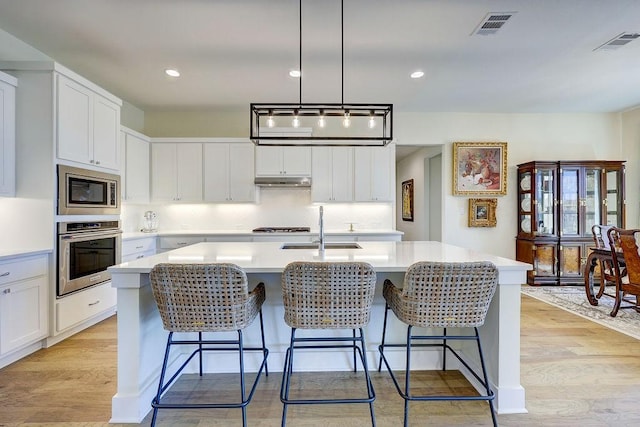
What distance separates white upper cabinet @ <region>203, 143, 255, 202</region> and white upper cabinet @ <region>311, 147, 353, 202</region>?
97 centimetres

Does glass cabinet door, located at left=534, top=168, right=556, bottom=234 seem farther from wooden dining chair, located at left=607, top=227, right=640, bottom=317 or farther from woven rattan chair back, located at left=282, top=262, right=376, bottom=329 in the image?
woven rattan chair back, located at left=282, top=262, right=376, bottom=329

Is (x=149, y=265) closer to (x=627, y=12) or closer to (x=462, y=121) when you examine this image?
(x=627, y=12)

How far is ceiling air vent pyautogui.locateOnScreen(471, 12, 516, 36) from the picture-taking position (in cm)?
248

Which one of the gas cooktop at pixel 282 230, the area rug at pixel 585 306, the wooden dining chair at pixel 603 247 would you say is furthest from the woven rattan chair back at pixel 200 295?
the wooden dining chair at pixel 603 247

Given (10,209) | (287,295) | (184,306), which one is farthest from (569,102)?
(10,209)

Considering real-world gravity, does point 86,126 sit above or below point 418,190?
above

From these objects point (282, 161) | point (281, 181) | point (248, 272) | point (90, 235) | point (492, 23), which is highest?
point (492, 23)

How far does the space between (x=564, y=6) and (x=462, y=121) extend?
2.77 metres

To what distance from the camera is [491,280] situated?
1.60m

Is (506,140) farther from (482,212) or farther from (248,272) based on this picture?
(248,272)

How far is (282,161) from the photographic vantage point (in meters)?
4.70

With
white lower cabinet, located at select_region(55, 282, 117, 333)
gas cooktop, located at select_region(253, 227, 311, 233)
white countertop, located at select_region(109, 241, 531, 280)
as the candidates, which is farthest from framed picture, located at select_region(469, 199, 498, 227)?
white lower cabinet, located at select_region(55, 282, 117, 333)

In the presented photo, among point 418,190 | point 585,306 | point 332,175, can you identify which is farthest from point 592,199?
point 332,175

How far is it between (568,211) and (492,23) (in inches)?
139
